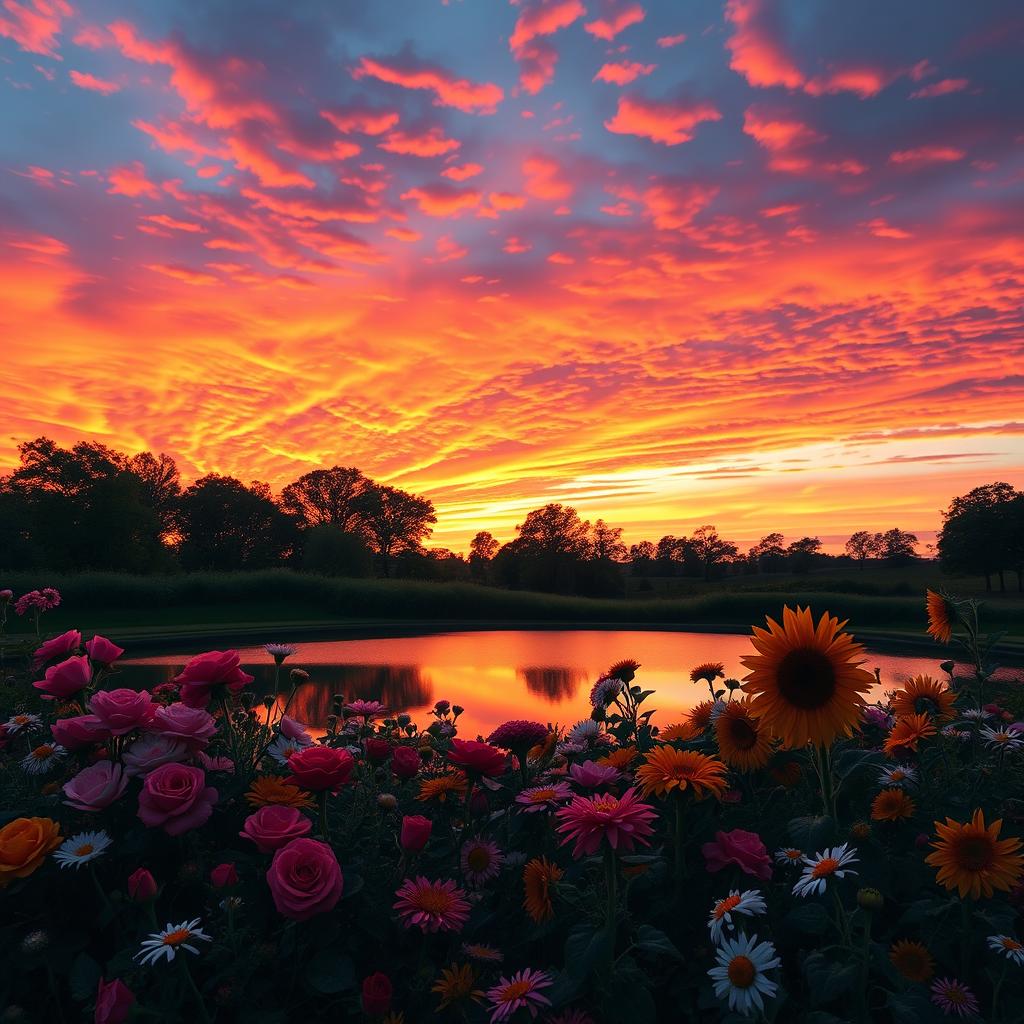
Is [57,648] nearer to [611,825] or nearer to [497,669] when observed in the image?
[611,825]

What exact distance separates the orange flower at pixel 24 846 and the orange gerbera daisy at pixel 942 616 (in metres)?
2.76

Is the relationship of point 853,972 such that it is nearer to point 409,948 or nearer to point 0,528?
point 409,948

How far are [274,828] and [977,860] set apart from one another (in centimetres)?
158

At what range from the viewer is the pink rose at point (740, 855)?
158cm

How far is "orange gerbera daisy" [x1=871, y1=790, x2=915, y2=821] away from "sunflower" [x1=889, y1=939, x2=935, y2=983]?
371 mm

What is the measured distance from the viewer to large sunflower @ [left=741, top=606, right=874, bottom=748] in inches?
62.7

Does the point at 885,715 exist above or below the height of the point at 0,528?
below

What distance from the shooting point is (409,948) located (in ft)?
5.51

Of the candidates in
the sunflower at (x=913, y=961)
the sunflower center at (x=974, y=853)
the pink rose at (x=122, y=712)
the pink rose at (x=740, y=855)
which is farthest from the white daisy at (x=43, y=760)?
the sunflower center at (x=974, y=853)

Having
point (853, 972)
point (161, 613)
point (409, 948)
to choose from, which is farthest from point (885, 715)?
point (161, 613)

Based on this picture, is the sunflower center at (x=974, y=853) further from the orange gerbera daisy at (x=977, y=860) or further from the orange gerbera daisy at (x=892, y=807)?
the orange gerbera daisy at (x=892, y=807)

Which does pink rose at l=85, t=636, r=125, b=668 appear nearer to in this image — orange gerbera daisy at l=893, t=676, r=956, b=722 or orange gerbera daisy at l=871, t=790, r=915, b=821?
orange gerbera daisy at l=871, t=790, r=915, b=821

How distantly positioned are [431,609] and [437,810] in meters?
24.1

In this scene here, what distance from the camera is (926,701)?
2514 mm
